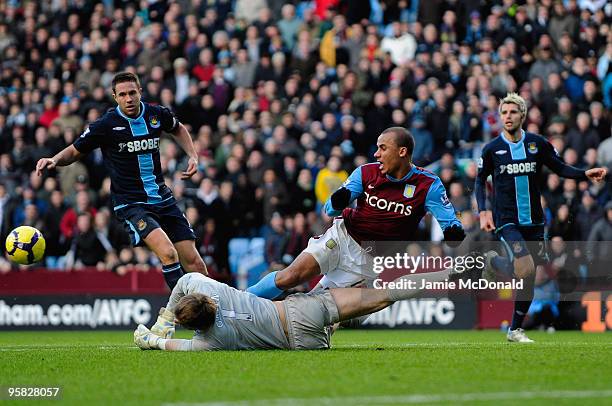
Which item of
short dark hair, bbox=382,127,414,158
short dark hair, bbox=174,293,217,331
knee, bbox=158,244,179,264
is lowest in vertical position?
short dark hair, bbox=174,293,217,331

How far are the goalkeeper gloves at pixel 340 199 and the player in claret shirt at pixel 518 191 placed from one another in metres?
2.95

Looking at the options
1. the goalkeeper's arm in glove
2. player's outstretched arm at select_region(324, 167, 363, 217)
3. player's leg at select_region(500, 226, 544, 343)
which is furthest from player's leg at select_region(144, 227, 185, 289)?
A: player's leg at select_region(500, 226, 544, 343)

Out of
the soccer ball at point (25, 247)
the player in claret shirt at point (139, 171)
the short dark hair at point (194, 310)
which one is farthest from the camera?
the soccer ball at point (25, 247)

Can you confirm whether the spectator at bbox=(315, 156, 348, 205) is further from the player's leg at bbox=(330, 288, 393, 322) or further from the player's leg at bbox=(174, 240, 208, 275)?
the player's leg at bbox=(330, 288, 393, 322)

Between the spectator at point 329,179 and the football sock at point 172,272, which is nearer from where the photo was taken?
the football sock at point 172,272

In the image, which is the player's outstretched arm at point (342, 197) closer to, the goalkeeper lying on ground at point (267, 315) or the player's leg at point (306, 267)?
the player's leg at point (306, 267)

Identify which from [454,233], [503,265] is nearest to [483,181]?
[503,265]

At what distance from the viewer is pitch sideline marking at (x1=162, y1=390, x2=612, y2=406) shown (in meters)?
7.03

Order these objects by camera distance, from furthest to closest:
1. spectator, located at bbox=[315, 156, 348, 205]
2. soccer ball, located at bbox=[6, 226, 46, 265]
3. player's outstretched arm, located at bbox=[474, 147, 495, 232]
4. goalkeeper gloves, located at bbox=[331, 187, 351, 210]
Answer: spectator, located at bbox=[315, 156, 348, 205], player's outstretched arm, located at bbox=[474, 147, 495, 232], soccer ball, located at bbox=[6, 226, 46, 265], goalkeeper gloves, located at bbox=[331, 187, 351, 210]

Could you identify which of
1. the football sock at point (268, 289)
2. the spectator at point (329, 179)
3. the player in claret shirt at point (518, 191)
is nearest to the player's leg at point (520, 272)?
the player in claret shirt at point (518, 191)

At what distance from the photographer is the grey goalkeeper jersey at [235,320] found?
1017cm

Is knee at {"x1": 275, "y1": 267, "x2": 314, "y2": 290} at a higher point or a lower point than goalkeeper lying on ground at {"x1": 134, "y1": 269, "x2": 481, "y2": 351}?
higher

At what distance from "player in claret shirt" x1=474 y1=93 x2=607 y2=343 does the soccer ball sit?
507 cm

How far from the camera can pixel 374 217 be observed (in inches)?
448
